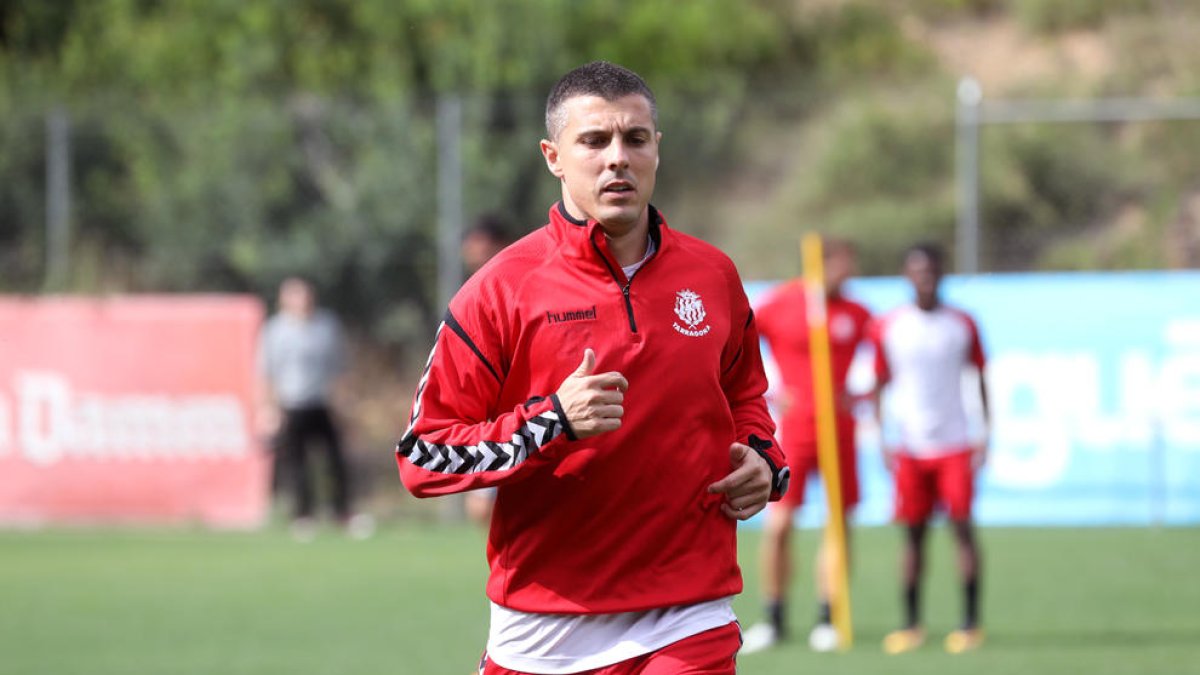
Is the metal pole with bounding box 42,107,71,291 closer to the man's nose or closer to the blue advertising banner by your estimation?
the blue advertising banner

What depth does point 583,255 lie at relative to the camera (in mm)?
4574

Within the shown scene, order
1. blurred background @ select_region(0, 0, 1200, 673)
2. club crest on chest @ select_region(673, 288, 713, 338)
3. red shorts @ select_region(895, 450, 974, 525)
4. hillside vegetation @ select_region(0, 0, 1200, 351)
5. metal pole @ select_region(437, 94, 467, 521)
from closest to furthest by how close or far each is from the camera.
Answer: club crest on chest @ select_region(673, 288, 713, 338) < red shorts @ select_region(895, 450, 974, 525) < blurred background @ select_region(0, 0, 1200, 673) < metal pole @ select_region(437, 94, 467, 521) < hillside vegetation @ select_region(0, 0, 1200, 351)

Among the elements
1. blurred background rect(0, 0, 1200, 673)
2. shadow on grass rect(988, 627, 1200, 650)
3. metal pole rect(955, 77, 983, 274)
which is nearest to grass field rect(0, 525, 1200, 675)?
shadow on grass rect(988, 627, 1200, 650)

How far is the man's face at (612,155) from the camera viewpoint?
451cm

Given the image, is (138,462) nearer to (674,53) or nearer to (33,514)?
(33,514)

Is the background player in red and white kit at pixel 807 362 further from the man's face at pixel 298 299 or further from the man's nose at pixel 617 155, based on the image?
the man's face at pixel 298 299

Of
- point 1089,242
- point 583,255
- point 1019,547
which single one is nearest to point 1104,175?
point 1089,242

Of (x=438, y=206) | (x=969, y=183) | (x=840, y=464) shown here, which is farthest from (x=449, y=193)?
(x=840, y=464)

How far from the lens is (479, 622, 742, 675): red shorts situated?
449 cm

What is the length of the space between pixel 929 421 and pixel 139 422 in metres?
10.0

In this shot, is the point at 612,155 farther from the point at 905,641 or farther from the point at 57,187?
the point at 57,187

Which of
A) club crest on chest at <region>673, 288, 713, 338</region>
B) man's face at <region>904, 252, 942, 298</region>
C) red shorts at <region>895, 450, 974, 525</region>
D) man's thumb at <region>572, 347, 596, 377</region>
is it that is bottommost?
red shorts at <region>895, 450, 974, 525</region>

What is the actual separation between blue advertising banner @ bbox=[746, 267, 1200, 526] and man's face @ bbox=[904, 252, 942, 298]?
538 cm

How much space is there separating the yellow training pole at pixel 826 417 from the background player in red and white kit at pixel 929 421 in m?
0.34
